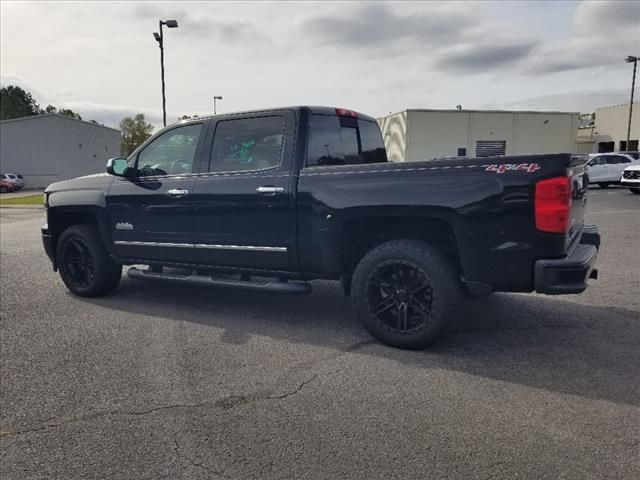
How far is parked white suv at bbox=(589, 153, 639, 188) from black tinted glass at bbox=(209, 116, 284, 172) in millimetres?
24790

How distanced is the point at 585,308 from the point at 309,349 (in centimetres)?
320

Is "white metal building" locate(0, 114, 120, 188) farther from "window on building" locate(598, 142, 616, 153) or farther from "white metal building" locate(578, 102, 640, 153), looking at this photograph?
"window on building" locate(598, 142, 616, 153)

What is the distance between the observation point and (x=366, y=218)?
430 cm

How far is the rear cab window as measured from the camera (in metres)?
4.78

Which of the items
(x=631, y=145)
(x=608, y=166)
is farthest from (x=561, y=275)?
(x=631, y=145)

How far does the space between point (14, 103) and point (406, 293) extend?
96734mm

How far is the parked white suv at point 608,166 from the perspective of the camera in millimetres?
24953

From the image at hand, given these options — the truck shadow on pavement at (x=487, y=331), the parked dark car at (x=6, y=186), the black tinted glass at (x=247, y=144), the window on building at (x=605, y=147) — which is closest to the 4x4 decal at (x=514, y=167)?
the truck shadow on pavement at (x=487, y=331)

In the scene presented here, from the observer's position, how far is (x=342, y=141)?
16.9 feet

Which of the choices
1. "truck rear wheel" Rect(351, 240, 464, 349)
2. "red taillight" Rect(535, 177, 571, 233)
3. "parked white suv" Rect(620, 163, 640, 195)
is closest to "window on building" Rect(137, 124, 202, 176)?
"truck rear wheel" Rect(351, 240, 464, 349)

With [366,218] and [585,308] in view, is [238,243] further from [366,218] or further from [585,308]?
[585,308]

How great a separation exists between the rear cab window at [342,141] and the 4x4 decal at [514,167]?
1.70m

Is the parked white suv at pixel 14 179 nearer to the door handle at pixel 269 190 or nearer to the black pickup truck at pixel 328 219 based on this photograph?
the black pickup truck at pixel 328 219

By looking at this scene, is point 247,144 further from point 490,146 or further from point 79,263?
point 490,146
